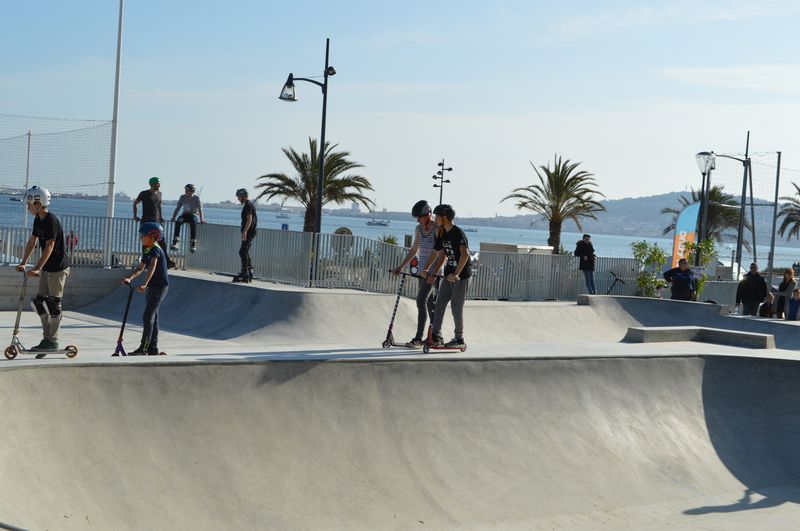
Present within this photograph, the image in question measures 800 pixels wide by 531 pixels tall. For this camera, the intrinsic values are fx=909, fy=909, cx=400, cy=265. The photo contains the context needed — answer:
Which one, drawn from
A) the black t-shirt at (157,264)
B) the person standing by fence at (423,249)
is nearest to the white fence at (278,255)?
the person standing by fence at (423,249)

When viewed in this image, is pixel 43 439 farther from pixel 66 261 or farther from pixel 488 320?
pixel 488 320

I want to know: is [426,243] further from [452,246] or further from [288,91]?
[288,91]

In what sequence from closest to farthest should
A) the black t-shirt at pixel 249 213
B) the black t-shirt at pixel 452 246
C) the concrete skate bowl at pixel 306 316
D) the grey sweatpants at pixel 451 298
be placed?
the black t-shirt at pixel 452 246, the grey sweatpants at pixel 451 298, the concrete skate bowl at pixel 306 316, the black t-shirt at pixel 249 213

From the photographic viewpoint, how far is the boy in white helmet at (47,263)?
941cm

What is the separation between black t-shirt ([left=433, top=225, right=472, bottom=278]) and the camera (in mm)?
11188

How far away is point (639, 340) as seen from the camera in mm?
15453

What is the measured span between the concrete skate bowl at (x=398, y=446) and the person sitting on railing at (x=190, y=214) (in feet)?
35.0

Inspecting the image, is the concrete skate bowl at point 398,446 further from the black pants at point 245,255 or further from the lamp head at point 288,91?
the lamp head at point 288,91

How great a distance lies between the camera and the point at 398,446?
9.29 meters

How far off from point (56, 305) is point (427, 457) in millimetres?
4231

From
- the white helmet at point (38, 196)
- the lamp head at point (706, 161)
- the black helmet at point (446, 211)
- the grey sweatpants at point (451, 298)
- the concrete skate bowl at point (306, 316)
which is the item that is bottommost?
the concrete skate bowl at point (306, 316)

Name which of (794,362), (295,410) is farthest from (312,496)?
(794,362)

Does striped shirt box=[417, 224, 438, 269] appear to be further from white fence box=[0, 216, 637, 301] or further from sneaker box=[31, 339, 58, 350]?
white fence box=[0, 216, 637, 301]

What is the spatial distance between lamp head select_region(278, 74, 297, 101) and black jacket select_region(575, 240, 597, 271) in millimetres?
8476
